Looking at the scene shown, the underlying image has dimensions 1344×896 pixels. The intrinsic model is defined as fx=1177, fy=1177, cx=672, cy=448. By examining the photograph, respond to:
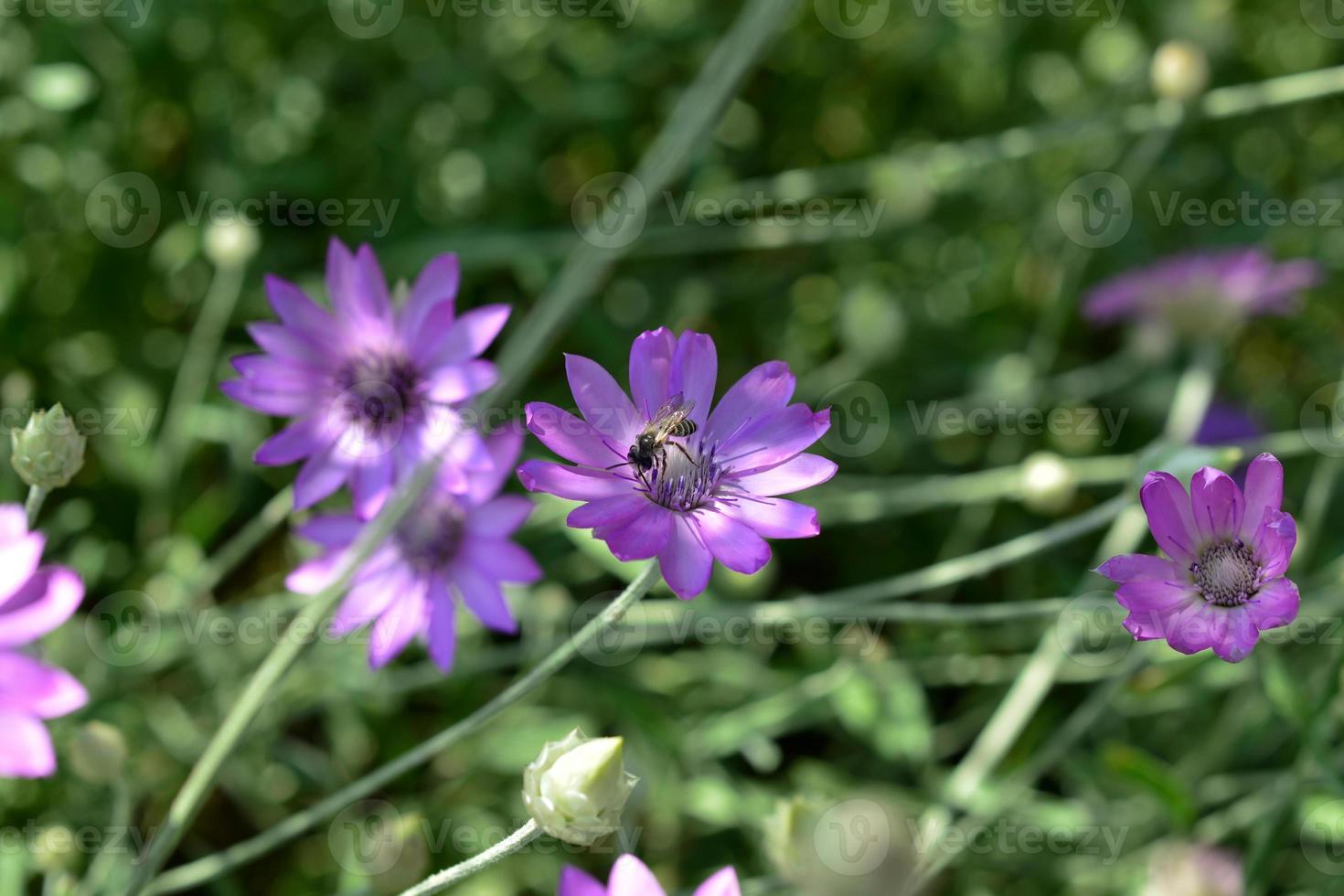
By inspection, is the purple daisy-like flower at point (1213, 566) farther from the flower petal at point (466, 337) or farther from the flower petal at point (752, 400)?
the flower petal at point (466, 337)

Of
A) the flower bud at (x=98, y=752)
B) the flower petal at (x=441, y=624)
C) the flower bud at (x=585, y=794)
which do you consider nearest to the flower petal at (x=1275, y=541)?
the flower bud at (x=585, y=794)

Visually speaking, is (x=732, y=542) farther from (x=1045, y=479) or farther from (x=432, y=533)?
(x=1045, y=479)

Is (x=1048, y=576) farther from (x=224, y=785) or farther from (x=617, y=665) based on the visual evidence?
(x=224, y=785)

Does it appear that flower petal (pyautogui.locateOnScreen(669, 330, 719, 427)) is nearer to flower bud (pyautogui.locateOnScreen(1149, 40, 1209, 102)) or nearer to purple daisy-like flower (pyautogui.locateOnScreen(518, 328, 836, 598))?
purple daisy-like flower (pyautogui.locateOnScreen(518, 328, 836, 598))

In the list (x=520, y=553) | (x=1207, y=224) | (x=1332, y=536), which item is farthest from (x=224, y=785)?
(x=1207, y=224)

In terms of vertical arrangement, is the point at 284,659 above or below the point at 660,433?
below

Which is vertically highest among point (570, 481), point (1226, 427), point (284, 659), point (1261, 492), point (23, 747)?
point (1226, 427)

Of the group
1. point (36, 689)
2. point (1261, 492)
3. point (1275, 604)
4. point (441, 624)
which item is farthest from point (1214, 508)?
point (36, 689)
